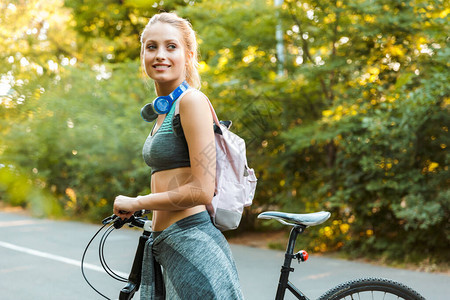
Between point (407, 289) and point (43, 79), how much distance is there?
1978 millimetres

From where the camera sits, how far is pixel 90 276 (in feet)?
23.1

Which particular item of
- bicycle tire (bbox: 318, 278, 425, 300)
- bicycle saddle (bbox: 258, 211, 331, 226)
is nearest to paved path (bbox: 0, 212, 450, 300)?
bicycle tire (bbox: 318, 278, 425, 300)

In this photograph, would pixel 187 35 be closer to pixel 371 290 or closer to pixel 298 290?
pixel 298 290

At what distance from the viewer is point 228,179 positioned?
6.16 ft

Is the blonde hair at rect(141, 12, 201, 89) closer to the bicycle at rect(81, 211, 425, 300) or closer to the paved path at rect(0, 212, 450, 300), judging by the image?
the bicycle at rect(81, 211, 425, 300)

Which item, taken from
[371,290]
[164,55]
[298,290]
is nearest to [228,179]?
[164,55]

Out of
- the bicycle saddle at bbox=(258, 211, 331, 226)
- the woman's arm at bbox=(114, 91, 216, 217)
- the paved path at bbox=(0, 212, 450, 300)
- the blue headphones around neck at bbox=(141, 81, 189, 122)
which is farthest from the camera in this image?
the paved path at bbox=(0, 212, 450, 300)

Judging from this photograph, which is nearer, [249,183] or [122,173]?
[249,183]

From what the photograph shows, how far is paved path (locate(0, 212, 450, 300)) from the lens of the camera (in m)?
6.22

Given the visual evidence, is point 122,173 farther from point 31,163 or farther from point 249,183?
point 31,163

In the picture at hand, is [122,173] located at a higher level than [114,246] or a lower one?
higher

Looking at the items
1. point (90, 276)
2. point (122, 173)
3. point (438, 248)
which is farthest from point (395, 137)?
point (122, 173)

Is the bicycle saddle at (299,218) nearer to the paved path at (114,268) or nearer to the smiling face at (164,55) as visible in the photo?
the smiling face at (164,55)

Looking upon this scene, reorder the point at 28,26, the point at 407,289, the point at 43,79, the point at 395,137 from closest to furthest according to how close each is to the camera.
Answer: the point at 43,79 → the point at 28,26 → the point at 407,289 → the point at 395,137
